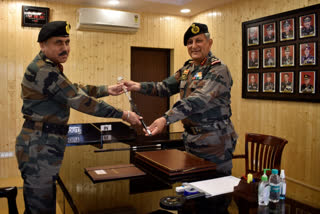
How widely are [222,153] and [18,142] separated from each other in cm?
129

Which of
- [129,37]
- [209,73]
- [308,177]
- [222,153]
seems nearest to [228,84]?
[209,73]

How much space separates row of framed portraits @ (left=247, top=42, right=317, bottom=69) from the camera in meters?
3.65

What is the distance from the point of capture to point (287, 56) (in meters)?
3.95

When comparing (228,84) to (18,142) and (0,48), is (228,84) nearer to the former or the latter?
(18,142)

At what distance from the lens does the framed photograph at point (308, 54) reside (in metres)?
3.62

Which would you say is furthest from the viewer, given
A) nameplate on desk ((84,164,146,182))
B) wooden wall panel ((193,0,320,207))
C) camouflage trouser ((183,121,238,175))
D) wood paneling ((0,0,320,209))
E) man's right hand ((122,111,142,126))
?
wood paneling ((0,0,320,209))

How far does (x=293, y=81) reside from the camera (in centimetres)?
387

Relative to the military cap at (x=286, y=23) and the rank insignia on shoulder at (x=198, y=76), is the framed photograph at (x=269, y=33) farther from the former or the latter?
the rank insignia on shoulder at (x=198, y=76)

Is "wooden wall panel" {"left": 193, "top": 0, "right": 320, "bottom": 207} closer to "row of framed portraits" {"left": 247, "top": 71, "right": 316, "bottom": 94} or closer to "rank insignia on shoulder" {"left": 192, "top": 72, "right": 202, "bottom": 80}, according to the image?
"row of framed portraits" {"left": 247, "top": 71, "right": 316, "bottom": 94}

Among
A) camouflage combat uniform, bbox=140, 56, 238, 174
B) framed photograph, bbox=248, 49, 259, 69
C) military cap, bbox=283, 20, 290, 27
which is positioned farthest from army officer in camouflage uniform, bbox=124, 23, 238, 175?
framed photograph, bbox=248, 49, 259, 69

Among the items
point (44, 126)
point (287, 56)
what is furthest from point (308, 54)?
point (44, 126)

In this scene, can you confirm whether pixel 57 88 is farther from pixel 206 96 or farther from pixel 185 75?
pixel 185 75

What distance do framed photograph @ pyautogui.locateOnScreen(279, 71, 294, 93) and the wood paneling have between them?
0.18 m

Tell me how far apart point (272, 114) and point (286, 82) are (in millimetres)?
504
